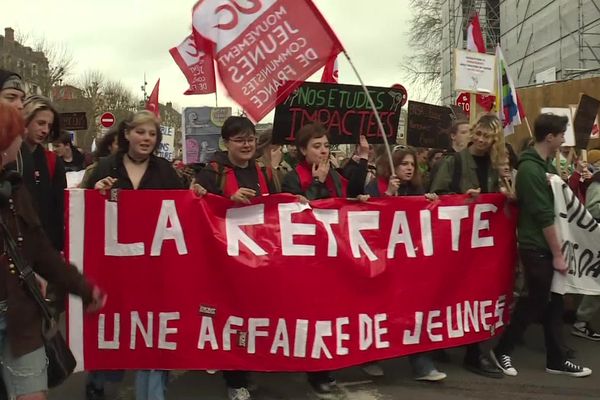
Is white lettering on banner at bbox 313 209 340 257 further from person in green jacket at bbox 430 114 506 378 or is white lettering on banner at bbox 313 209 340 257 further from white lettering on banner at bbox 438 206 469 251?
person in green jacket at bbox 430 114 506 378

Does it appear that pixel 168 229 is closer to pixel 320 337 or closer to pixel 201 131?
pixel 320 337

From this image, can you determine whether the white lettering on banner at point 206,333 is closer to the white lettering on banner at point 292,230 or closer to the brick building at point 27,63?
the white lettering on banner at point 292,230

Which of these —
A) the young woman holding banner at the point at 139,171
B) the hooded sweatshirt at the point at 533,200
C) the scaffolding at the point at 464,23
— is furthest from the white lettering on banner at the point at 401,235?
the scaffolding at the point at 464,23

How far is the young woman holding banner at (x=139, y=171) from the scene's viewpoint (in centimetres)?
368

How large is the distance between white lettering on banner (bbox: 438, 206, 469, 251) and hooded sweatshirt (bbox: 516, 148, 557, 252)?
0.39 meters

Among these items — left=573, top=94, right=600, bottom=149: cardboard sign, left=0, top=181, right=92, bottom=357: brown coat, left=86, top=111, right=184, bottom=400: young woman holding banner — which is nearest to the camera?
left=0, top=181, right=92, bottom=357: brown coat

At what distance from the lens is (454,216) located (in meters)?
4.42

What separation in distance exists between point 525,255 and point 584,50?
19.7 meters

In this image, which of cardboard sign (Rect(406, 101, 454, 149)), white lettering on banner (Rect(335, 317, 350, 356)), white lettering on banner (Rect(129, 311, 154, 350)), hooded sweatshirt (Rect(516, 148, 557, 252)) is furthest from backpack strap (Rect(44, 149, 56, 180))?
cardboard sign (Rect(406, 101, 454, 149))

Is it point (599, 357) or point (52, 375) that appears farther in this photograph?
point (599, 357)

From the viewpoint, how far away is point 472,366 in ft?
14.9

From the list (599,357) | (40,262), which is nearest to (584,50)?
(599,357)

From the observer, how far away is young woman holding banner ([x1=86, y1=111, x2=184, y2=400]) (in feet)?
12.1

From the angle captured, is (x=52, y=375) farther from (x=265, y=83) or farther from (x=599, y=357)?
(x=599, y=357)
